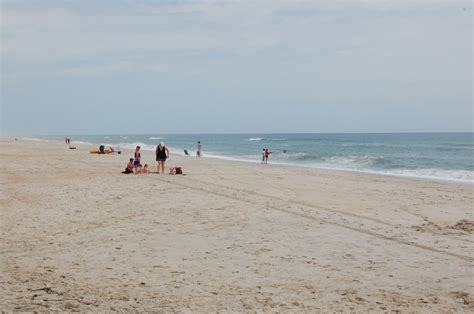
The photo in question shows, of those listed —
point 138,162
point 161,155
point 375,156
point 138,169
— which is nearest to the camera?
point 138,162

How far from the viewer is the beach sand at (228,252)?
5801 millimetres

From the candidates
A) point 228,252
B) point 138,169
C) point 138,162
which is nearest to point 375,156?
point 138,169

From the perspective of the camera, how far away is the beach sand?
228 inches

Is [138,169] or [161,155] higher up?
[161,155]

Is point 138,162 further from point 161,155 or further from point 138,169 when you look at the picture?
point 161,155

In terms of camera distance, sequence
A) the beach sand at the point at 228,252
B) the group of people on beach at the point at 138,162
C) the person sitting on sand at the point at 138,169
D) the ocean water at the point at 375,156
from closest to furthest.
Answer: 1. the beach sand at the point at 228,252
2. the person sitting on sand at the point at 138,169
3. the group of people on beach at the point at 138,162
4. the ocean water at the point at 375,156

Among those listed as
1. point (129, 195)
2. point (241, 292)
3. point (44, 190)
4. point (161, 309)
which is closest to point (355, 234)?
point (241, 292)

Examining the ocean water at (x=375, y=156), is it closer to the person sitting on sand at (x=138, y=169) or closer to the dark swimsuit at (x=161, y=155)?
the dark swimsuit at (x=161, y=155)

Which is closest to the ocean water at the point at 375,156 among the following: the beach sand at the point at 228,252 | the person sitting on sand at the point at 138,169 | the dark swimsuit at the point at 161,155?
the dark swimsuit at the point at 161,155

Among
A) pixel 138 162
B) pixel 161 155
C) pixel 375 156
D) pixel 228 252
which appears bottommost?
pixel 228 252

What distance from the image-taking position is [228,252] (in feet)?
26.2

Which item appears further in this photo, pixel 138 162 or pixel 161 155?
pixel 161 155

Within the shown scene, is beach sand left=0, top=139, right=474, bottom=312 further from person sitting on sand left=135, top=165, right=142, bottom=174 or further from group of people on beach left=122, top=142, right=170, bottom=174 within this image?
group of people on beach left=122, top=142, right=170, bottom=174

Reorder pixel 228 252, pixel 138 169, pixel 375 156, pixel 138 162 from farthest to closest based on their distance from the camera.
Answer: pixel 375 156, pixel 138 169, pixel 138 162, pixel 228 252
